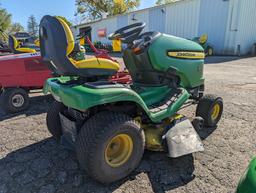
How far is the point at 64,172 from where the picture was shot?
2234mm

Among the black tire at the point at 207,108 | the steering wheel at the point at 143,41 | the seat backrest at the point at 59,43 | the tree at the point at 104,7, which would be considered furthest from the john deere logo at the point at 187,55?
the tree at the point at 104,7

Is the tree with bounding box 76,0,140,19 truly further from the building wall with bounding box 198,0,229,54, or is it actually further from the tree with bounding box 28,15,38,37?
the building wall with bounding box 198,0,229,54

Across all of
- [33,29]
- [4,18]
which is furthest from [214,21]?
[4,18]

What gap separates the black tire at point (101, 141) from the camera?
6.06 ft

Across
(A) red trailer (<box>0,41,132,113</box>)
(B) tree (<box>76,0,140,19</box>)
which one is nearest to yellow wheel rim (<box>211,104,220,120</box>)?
(A) red trailer (<box>0,41,132,113</box>)

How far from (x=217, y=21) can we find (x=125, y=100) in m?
12.7

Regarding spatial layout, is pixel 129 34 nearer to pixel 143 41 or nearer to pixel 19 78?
pixel 143 41

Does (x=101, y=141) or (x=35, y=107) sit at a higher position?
(x=101, y=141)

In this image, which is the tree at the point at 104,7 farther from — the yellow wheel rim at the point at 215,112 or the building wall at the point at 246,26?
the yellow wheel rim at the point at 215,112

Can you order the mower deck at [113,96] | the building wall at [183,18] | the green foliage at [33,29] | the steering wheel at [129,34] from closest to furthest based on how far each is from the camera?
the mower deck at [113,96]
the steering wheel at [129,34]
the green foliage at [33,29]
the building wall at [183,18]

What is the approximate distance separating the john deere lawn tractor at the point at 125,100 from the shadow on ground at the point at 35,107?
1.45 metres

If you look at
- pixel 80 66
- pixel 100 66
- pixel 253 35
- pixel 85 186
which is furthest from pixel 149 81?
pixel 253 35

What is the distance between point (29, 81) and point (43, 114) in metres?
0.74

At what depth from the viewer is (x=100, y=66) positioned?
212cm
